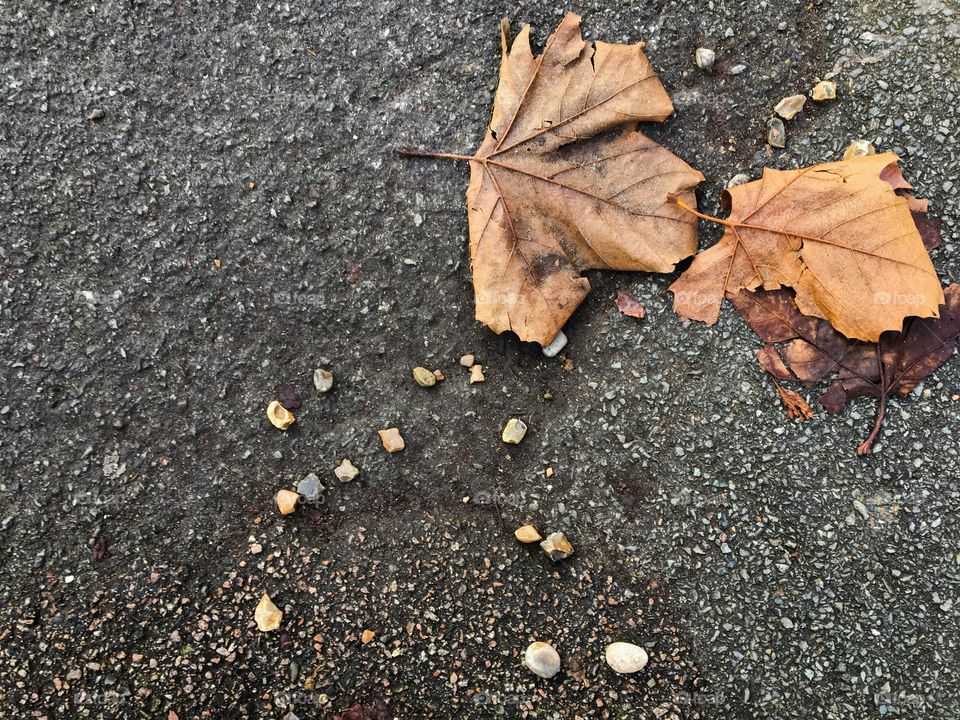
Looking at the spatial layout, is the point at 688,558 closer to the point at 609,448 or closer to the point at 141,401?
the point at 609,448

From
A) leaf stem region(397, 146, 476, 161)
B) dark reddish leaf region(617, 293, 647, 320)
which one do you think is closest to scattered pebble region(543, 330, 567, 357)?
dark reddish leaf region(617, 293, 647, 320)

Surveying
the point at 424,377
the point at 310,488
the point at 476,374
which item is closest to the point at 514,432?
the point at 476,374

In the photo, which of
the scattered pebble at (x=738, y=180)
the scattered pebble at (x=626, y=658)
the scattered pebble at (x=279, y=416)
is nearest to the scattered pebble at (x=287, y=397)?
the scattered pebble at (x=279, y=416)

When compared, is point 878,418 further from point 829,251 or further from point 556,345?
point 556,345

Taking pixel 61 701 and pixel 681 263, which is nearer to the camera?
pixel 61 701

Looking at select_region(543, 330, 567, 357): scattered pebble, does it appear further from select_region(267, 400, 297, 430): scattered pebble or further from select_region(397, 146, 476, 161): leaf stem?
select_region(267, 400, 297, 430): scattered pebble

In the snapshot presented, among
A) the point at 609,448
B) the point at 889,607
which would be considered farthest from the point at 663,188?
the point at 889,607

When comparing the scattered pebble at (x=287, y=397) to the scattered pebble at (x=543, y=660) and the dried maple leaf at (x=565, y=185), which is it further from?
the scattered pebble at (x=543, y=660)

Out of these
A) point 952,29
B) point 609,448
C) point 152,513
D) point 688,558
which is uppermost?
point 952,29
